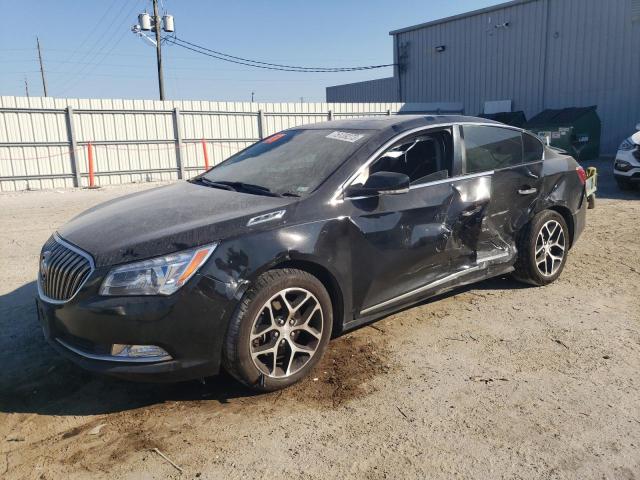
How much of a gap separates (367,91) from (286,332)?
31081mm

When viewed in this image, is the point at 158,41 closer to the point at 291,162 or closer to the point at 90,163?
the point at 90,163

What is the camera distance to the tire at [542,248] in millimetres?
4508

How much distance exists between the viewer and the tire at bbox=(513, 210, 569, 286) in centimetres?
451

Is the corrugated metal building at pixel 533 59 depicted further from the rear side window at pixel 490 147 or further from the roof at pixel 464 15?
the rear side window at pixel 490 147

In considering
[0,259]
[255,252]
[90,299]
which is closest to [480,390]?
[255,252]

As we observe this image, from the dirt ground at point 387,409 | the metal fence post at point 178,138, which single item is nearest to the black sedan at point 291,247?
the dirt ground at point 387,409

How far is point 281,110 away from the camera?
57.8ft

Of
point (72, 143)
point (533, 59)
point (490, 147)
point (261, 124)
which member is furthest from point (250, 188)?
point (533, 59)

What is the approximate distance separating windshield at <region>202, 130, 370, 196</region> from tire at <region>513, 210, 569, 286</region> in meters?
1.82

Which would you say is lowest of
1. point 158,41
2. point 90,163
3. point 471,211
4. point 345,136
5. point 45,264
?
point 45,264

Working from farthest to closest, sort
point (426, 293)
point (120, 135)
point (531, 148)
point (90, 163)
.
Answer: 1. point (120, 135)
2. point (90, 163)
3. point (531, 148)
4. point (426, 293)

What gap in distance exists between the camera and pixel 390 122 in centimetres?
395

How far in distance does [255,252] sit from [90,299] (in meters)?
0.88

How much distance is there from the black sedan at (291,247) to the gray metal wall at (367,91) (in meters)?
26.2
